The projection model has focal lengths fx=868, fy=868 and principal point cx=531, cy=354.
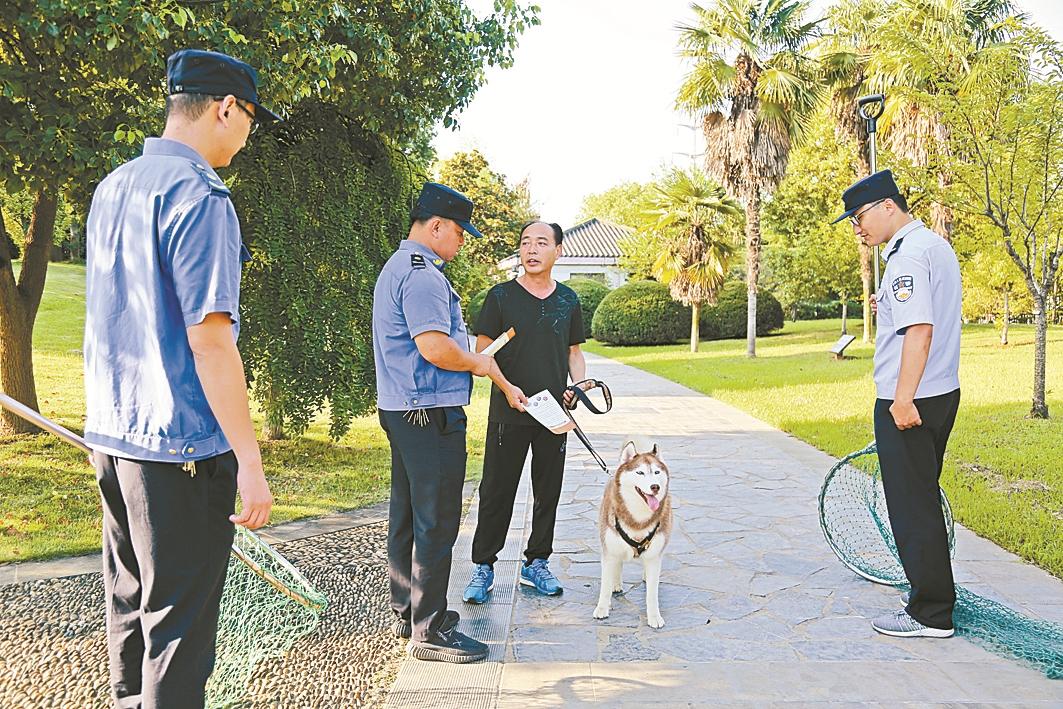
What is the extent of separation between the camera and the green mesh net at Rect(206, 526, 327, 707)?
3736 mm

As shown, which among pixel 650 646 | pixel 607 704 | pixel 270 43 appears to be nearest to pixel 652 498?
pixel 650 646

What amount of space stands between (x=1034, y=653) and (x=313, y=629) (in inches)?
137

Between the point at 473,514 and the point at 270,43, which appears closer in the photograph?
the point at 270,43

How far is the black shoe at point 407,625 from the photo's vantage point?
4264 millimetres

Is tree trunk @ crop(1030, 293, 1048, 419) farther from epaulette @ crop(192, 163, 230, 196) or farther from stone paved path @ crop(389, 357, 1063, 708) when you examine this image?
epaulette @ crop(192, 163, 230, 196)

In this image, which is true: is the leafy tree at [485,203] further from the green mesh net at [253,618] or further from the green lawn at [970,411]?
the green mesh net at [253,618]

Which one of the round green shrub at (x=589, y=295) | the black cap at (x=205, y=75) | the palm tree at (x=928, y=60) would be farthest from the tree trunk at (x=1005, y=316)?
the black cap at (x=205, y=75)

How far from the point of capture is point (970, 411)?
42.8 ft

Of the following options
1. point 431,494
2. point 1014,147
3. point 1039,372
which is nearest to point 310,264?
point 431,494

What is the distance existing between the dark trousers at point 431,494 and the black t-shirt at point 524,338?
2.73 ft

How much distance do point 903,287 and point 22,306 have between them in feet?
30.9

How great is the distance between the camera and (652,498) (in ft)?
14.6

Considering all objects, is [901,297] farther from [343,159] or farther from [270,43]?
[343,159]

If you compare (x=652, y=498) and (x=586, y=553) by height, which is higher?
(x=652, y=498)
